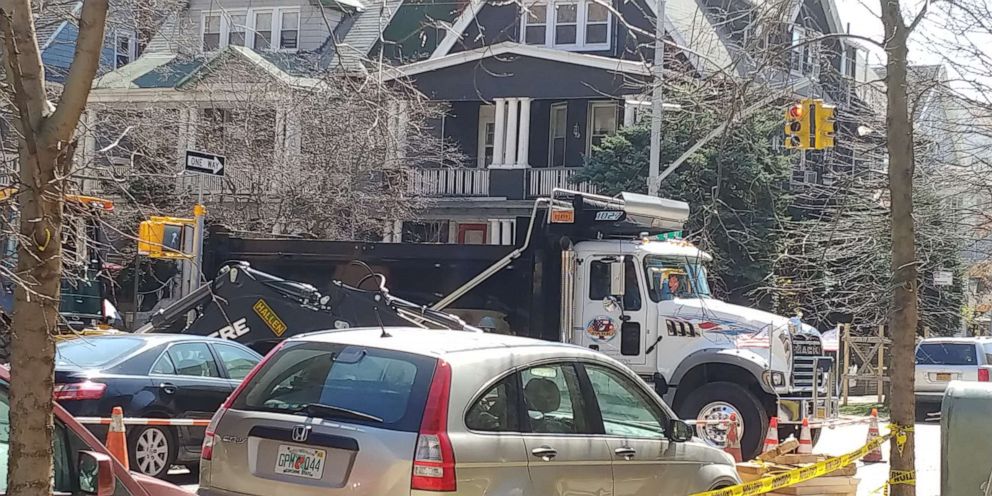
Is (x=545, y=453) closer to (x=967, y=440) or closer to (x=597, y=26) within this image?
(x=967, y=440)

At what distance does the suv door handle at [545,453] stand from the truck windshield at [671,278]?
8.24 meters

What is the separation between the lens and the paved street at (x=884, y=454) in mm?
12945

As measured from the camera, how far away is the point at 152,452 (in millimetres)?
11031

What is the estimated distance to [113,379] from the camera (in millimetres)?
11008

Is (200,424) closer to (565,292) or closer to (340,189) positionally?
(565,292)

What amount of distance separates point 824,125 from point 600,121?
20337 mm

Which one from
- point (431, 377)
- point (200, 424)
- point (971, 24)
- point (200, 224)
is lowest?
point (200, 424)

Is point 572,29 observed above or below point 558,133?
above

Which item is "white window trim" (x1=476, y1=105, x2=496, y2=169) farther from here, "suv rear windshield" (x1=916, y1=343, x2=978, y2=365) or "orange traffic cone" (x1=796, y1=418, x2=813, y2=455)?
"orange traffic cone" (x1=796, y1=418, x2=813, y2=455)

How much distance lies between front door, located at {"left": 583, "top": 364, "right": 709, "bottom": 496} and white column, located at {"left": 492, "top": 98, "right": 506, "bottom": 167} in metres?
25.8

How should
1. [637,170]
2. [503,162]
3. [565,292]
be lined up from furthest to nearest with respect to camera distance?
[503,162] < [637,170] < [565,292]

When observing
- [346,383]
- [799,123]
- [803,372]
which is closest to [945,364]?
[803,372]

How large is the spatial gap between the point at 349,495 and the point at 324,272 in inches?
373

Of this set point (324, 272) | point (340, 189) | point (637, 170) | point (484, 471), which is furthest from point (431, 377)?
point (637, 170)
